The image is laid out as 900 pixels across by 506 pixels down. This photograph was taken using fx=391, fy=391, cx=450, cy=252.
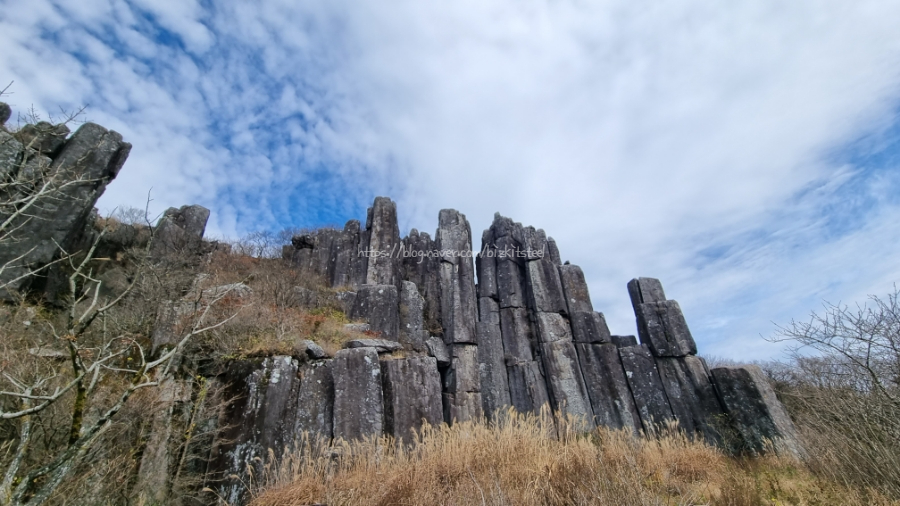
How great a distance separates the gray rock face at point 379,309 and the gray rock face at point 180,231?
683 centimetres

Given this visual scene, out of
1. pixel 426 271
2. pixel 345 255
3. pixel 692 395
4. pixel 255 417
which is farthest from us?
pixel 345 255

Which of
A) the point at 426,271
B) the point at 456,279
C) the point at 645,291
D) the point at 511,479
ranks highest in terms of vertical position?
the point at 426,271

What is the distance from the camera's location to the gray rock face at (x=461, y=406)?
412 inches

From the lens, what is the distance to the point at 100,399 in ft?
21.3

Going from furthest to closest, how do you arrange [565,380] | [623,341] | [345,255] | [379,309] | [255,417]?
[345,255] < [623,341] < [565,380] < [379,309] < [255,417]

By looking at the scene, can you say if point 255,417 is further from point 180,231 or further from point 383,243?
point 180,231

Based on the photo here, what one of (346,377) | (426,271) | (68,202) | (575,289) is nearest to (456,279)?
(426,271)

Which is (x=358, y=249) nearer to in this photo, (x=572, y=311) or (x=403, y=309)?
(x=403, y=309)

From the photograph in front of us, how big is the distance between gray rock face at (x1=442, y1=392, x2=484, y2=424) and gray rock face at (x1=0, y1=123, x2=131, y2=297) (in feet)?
34.2

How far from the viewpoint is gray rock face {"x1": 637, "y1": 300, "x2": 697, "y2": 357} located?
1142 cm

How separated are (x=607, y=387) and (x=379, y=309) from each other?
7036mm

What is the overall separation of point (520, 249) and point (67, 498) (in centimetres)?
1237

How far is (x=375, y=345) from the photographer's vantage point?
930 cm

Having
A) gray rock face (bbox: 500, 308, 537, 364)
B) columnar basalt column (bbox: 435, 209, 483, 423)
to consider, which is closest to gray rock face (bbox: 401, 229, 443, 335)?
columnar basalt column (bbox: 435, 209, 483, 423)
